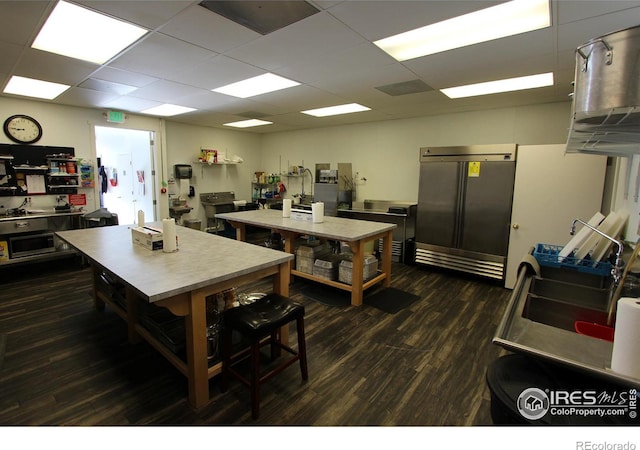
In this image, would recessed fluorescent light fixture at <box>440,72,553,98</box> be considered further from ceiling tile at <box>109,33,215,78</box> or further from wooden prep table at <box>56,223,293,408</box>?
wooden prep table at <box>56,223,293,408</box>

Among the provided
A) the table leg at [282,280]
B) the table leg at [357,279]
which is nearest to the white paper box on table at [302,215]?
the table leg at [357,279]

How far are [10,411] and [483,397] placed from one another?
296 centimetres

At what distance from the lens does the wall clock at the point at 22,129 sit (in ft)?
14.4

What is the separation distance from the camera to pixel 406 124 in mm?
5535

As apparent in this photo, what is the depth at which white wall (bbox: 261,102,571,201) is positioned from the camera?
4379 millimetres

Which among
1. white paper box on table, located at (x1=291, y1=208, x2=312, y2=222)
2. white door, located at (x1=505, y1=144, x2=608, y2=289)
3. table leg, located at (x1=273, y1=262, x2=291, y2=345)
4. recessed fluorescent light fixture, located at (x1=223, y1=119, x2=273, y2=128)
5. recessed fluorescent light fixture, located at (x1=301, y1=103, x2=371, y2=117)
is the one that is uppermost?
recessed fluorescent light fixture, located at (x1=223, y1=119, x2=273, y2=128)

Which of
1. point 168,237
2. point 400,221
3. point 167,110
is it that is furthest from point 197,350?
point 167,110

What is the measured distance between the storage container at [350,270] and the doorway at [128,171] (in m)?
4.42

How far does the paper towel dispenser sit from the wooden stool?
202 inches

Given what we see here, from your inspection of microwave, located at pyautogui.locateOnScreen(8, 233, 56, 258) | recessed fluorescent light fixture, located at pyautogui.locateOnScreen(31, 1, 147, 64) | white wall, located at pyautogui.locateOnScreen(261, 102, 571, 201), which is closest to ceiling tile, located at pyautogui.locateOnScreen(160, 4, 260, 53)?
recessed fluorescent light fixture, located at pyautogui.locateOnScreen(31, 1, 147, 64)

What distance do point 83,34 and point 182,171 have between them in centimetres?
408

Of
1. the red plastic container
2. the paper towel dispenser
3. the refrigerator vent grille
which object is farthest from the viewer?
the paper towel dispenser

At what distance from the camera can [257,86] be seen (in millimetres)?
3773

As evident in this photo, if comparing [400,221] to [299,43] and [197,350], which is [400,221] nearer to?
[299,43]
